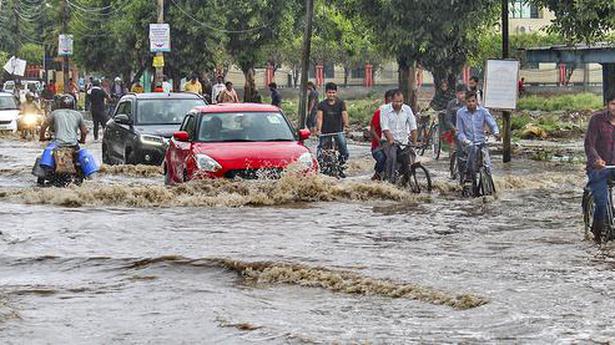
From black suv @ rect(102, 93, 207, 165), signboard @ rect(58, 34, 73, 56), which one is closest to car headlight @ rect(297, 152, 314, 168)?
black suv @ rect(102, 93, 207, 165)

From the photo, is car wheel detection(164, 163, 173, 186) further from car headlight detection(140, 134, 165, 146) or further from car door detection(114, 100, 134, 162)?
car door detection(114, 100, 134, 162)

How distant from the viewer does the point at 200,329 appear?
1044 centimetres

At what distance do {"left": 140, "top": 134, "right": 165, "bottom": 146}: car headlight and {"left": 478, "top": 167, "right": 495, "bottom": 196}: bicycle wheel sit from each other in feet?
23.4

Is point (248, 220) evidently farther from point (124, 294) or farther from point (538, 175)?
point (538, 175)

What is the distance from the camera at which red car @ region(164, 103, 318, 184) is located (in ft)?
63.9

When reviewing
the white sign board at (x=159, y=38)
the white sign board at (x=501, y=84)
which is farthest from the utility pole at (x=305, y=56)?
the white sign board at (x=501, y=84)

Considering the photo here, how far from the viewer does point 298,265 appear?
13.8 meters

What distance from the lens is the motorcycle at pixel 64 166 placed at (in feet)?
68.2

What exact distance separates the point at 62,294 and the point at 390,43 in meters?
29.4

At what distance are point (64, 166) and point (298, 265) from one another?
7.89 metres

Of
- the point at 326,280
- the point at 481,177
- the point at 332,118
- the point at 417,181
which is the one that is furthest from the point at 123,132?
the point at 326,280

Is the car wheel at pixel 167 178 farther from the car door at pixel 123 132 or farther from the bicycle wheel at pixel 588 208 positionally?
the bicycle wheel at pixel 588 208

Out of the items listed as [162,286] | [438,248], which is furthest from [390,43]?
[162,286]

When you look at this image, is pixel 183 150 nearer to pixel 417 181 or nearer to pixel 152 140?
pixel 417 181
